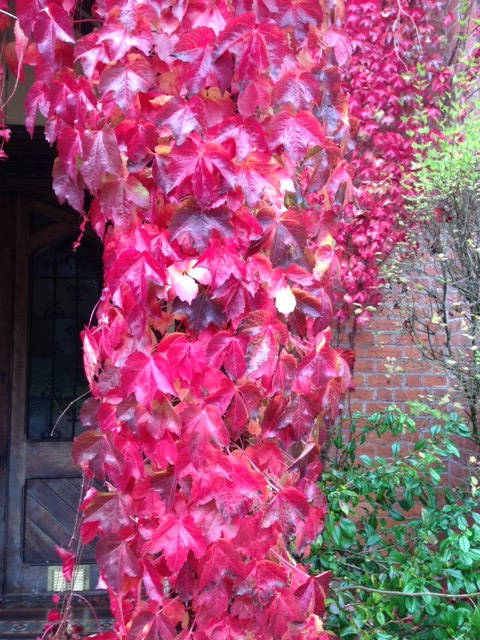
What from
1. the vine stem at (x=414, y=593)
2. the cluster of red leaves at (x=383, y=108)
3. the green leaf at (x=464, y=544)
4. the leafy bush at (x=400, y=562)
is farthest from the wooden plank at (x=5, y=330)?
the green leaf at (x=464, y=544)

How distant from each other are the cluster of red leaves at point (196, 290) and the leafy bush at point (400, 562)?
0.92 meters

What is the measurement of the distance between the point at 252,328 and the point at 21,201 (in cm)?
338

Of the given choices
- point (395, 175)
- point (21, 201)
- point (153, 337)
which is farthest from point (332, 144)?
point (21, 201)

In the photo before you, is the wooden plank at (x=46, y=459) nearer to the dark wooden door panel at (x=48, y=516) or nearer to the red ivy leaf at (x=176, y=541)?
the dark wooden door panel at (x=48, y=516)

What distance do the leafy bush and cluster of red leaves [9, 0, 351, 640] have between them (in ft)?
3.01

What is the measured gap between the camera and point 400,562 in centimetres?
254

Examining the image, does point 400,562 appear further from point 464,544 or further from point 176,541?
point 176,541

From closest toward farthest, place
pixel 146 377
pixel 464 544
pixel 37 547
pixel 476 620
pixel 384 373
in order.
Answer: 1. pixel 146 377
2. pixel 476 620
3. pixel 464 544
4. pixel 384 373
5. pixel 37 547

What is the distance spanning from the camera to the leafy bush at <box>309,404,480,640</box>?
230 cm

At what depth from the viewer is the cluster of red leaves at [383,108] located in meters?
3.70

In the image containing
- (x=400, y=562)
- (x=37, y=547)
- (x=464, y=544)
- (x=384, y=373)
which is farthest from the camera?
(x=37, y=547)

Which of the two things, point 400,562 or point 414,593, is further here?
point 400,562

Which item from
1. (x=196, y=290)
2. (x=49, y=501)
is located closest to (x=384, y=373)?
(x=49, y=501)

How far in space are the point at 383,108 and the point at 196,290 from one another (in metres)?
2.82
